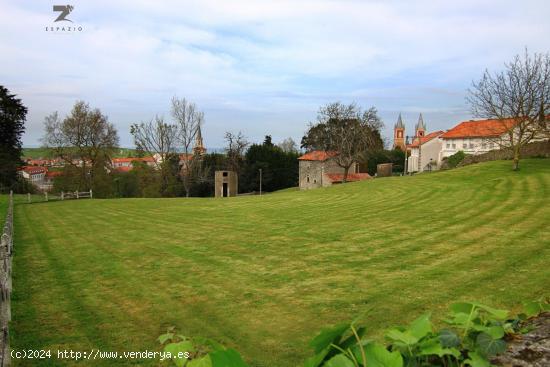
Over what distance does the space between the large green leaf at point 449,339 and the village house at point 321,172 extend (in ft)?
170

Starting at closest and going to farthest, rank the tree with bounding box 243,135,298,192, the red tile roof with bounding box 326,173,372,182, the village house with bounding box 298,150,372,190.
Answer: the red tile roof with bounding box 326,173,372,182, the village house with bounding box 298,150,372,190, the tree with bounding box 243,135,298,192

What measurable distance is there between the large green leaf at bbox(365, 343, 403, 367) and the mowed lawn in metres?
2.20

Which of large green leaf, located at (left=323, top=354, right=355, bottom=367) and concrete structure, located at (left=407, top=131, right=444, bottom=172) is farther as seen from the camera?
concrete structure, located at (left=407, top=131, right=444, bottom=172)

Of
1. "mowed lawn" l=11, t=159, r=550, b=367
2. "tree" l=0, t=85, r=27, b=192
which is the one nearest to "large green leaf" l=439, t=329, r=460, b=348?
"mowed lawn" l=11, t=159, r=550, b=367

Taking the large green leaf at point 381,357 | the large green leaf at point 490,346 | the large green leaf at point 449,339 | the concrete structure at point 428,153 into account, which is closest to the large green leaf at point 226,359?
the large green leaf at point 381,357

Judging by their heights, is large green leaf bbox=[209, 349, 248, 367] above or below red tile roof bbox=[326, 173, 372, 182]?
above

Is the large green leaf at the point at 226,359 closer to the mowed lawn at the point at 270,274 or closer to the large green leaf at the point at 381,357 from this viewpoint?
the large green leaf at the point at 381,357

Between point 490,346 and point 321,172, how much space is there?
5379 centimetres

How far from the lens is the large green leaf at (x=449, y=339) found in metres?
1.17

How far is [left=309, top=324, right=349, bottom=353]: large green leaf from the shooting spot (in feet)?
3.59

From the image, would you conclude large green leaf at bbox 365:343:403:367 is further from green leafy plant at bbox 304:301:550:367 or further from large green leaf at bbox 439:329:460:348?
large green leaf at bbox 439:329:460:348

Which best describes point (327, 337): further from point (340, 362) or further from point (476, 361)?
point (476, 361)

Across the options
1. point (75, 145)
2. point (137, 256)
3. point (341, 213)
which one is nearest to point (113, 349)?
point (137, 256)

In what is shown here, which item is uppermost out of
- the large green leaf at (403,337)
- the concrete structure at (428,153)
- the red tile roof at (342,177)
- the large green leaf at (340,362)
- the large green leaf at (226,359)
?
the concrete structure at (428,153)
